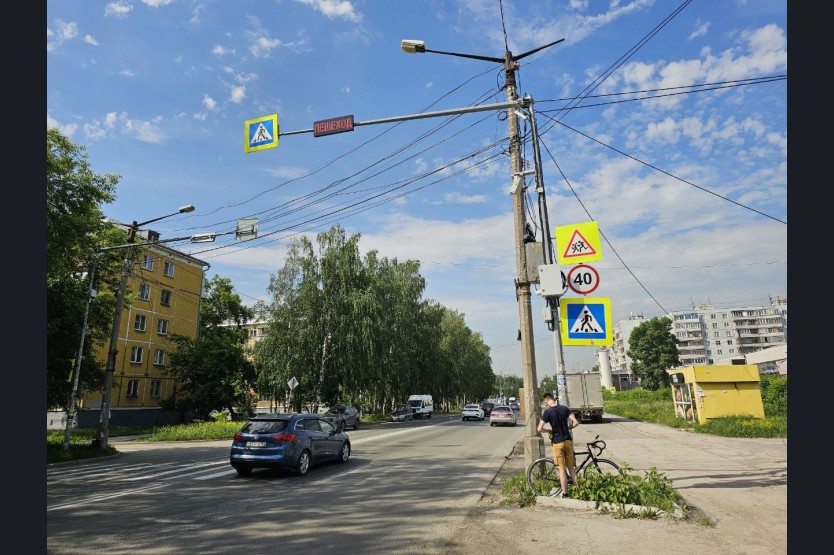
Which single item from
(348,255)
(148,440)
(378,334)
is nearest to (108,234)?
(148,440)

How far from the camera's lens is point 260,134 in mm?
8625

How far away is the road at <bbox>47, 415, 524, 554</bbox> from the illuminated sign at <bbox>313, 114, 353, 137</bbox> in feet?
20.4

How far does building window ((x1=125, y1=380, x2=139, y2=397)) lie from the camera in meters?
36.1

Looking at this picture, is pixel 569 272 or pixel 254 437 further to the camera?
pixel 254 437

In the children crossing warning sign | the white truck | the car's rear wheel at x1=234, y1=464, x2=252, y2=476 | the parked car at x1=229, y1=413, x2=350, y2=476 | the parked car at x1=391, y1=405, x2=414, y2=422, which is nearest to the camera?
the children crossing warning sign

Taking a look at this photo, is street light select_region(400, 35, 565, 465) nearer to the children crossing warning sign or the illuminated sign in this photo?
the children crossing warning sign

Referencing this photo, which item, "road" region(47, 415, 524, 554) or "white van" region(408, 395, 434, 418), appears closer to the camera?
"road" region(47, 415, 524, 554)

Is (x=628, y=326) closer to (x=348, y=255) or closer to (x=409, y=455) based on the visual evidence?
(x=348, y=255)

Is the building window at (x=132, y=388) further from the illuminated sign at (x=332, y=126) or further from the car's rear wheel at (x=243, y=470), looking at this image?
the illuminated sign at (x=332, y=126)

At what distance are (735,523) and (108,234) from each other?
2908 centimetres

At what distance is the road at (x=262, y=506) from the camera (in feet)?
20.0

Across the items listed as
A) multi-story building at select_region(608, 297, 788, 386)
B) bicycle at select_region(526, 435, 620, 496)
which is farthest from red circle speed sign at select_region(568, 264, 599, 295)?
multi-story building at select_region(608, 297, 788, 386)

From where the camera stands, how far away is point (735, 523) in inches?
265

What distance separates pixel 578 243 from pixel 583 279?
2.19 ft
